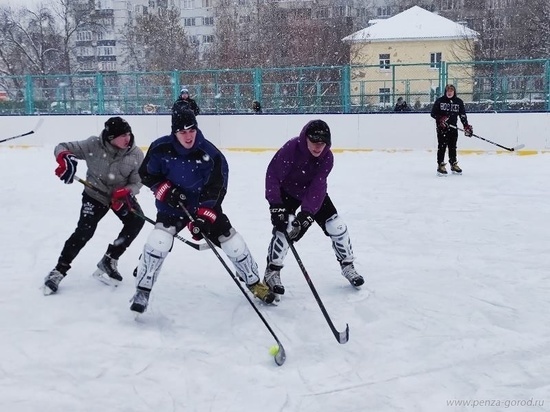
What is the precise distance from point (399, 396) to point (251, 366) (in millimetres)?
747

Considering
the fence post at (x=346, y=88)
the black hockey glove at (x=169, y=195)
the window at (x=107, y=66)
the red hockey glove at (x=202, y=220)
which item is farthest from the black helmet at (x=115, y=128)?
the window at (x=107, y=66)

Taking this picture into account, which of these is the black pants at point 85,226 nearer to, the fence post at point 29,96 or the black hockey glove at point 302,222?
the black hockey glove at point 302,222

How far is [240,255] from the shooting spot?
3.80 m

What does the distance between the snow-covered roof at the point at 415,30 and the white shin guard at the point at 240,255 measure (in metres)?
30.1

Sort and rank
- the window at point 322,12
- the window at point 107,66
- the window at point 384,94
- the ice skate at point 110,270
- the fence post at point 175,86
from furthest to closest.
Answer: the window at point 107,66 → the window at point 322,12 → the fence post at point 175,86 → the window at point 384,94 → the ice skate at point 110,270

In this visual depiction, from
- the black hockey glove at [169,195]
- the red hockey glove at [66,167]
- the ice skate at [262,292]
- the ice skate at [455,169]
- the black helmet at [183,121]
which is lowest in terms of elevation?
the ice skate at [455,169]

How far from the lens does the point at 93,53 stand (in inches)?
2440

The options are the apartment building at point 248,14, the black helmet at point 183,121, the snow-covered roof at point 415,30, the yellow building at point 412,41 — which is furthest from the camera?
the apartment building at point 248,14

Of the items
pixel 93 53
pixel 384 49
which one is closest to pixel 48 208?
pixel 384 49

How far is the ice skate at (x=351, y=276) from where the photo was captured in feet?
13.8

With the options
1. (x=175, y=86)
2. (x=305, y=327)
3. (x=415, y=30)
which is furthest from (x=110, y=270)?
(x=415, y=30)

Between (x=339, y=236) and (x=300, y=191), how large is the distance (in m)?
0.42

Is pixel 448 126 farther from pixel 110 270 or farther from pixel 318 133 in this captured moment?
pixel 110 270

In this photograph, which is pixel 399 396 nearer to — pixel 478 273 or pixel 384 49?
pixel 478 273
